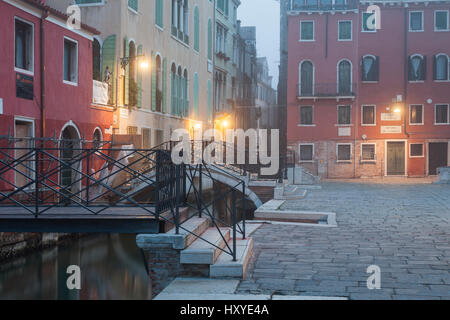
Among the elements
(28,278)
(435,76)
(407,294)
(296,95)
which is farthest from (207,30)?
(407,294)

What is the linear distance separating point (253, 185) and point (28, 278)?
8972mm

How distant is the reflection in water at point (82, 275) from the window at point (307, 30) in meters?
19.8

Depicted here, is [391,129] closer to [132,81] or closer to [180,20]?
[180,20]

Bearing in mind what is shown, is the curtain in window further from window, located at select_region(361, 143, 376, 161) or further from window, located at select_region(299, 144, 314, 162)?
window, located at select_region(299, 144, 314, 162)

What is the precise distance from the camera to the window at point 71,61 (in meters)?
16.1

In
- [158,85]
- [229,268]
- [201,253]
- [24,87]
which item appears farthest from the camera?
[158,85]

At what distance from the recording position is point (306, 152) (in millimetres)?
31859

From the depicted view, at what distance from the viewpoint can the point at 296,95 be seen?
31719 mm

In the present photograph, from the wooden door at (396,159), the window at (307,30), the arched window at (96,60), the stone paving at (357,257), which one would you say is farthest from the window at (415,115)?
the stone paving at (357,257)

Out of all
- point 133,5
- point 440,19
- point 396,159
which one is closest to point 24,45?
point 133,5

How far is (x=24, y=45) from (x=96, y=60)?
4.63 m

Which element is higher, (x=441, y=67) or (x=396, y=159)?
(x=441, y=67)

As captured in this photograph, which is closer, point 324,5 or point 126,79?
point 126,79
